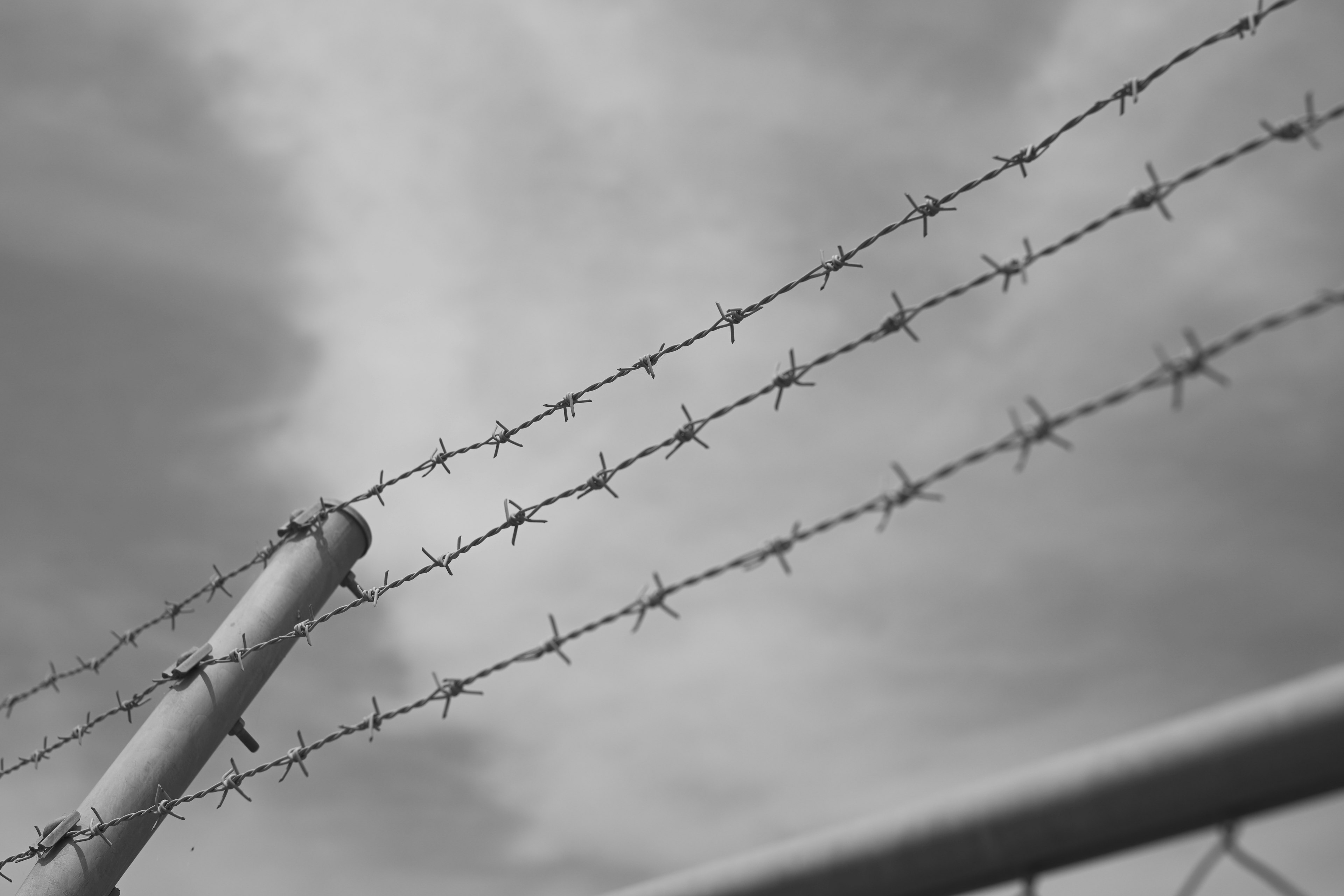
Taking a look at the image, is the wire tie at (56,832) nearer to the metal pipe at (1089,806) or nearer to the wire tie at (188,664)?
the wire tie at (188,664)

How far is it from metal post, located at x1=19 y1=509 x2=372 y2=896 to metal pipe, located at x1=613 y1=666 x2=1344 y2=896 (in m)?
2.65

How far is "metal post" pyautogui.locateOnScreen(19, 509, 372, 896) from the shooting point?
12.5ft

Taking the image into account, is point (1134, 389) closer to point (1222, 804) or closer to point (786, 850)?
point (1222, 804)

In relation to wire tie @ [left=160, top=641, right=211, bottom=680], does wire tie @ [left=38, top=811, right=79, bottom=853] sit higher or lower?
lower

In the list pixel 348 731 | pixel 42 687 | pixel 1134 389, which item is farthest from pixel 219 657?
pixel 1134 389

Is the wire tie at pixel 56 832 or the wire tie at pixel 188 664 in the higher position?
the wire tie at pixel 188 664

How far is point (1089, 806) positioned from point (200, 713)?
10.8ft

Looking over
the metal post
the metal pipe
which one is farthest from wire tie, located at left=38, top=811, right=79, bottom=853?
the metal pipe

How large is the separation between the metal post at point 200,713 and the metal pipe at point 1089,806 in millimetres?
2647

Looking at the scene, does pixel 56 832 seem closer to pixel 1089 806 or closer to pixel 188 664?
pixel 188 664

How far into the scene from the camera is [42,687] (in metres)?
5.11

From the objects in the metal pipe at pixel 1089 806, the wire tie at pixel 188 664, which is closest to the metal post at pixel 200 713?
the wire tie at pixel 188 664

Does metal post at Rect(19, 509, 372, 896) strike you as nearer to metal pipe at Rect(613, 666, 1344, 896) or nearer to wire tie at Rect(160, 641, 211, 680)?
wire tie at Rect(160, 641, 211, 680)

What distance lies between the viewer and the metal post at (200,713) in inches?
150
